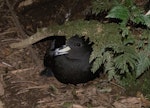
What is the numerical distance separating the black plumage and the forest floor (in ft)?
0.34

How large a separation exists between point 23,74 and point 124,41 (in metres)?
1.56

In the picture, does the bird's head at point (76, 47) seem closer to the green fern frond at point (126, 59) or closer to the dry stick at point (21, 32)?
the dry stick at point (21, 32)

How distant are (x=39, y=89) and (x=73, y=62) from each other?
581mm

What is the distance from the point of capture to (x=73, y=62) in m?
4.94

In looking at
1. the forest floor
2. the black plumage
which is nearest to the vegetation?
the forest floor

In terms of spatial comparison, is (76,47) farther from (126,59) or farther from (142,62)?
(126,59)

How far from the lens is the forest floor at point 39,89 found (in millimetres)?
4368

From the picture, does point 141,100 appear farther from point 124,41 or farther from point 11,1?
point 11,1

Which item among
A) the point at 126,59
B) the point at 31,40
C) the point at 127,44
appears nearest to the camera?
the point at 126,59

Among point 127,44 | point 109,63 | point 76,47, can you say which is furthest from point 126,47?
point 76,47

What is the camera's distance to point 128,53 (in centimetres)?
374

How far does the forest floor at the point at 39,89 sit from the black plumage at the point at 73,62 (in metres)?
A: 0.10

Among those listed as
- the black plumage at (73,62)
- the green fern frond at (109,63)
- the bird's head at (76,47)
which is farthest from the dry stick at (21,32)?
the green fern frond at (109,63)

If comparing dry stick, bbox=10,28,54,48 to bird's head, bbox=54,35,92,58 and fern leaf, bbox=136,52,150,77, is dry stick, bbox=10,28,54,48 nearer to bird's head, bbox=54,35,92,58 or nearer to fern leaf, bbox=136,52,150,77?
bird's head, bbox=54,35,92,58
